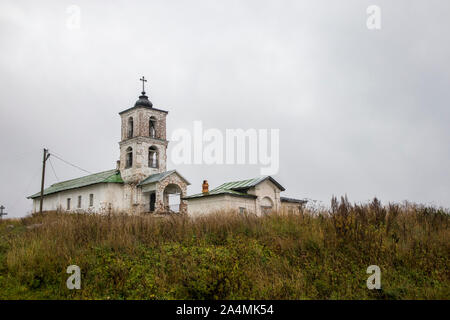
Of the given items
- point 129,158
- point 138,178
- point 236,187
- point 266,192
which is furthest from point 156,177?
point 266,192

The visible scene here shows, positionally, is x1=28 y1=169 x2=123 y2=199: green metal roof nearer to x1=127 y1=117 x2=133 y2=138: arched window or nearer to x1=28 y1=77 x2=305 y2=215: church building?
x1=28 y1=77 x2=305 y2=215: church building

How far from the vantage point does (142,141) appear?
36312 millimetres

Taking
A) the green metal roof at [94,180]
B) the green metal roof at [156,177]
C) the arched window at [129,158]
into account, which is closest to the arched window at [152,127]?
the arched window at [129,158]

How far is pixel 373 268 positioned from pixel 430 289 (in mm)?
1363

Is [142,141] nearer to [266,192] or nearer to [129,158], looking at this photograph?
[129,158]

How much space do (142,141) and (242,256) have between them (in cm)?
2779

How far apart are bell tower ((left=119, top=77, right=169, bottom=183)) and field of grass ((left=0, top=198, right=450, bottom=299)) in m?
23.3

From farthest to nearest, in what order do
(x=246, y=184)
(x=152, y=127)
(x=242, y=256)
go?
(x=152, y=127) < (x=246, y=184) < (x=242, y=256)

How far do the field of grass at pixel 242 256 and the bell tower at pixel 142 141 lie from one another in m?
23.3

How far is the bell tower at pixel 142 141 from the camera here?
3619 centimetres

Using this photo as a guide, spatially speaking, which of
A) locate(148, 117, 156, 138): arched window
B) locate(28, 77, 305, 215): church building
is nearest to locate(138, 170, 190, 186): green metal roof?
locate(28, 77, 305, 215): church building

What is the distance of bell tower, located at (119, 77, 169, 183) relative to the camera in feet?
119
